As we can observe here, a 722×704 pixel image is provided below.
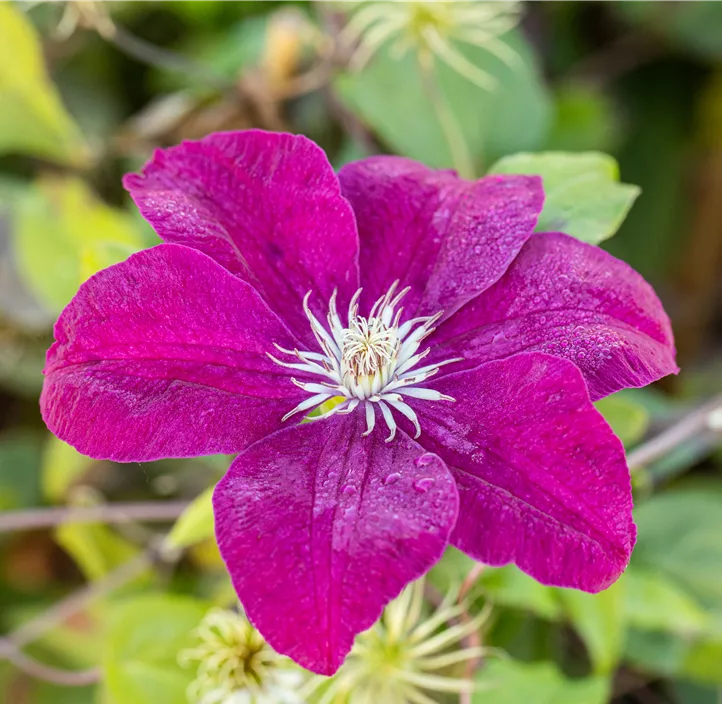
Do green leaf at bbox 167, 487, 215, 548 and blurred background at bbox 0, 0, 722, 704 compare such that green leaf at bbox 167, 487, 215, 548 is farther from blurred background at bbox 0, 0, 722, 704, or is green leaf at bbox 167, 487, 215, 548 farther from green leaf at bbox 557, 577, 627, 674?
green leaf at bbox 557, 577, 627, 674

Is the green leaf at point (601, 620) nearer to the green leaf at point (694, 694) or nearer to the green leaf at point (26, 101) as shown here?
the green leaf at point (694, 694)

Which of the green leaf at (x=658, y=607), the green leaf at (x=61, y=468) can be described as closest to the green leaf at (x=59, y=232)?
the green leaf at (x=61, y=468)

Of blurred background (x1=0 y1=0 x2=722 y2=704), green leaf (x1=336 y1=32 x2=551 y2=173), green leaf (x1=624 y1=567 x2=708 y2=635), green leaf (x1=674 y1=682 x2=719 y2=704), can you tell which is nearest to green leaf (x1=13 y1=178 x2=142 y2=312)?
blurred background (x1=0 y1=0 x2=722 y2=704)

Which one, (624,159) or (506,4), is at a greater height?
(506,4)

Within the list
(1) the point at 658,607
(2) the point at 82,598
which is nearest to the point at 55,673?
(2) the point at 82,598

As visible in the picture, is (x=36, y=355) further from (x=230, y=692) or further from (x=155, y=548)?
(x=230, y=692)

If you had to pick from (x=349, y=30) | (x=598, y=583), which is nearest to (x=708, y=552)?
(x=598, y=583)
